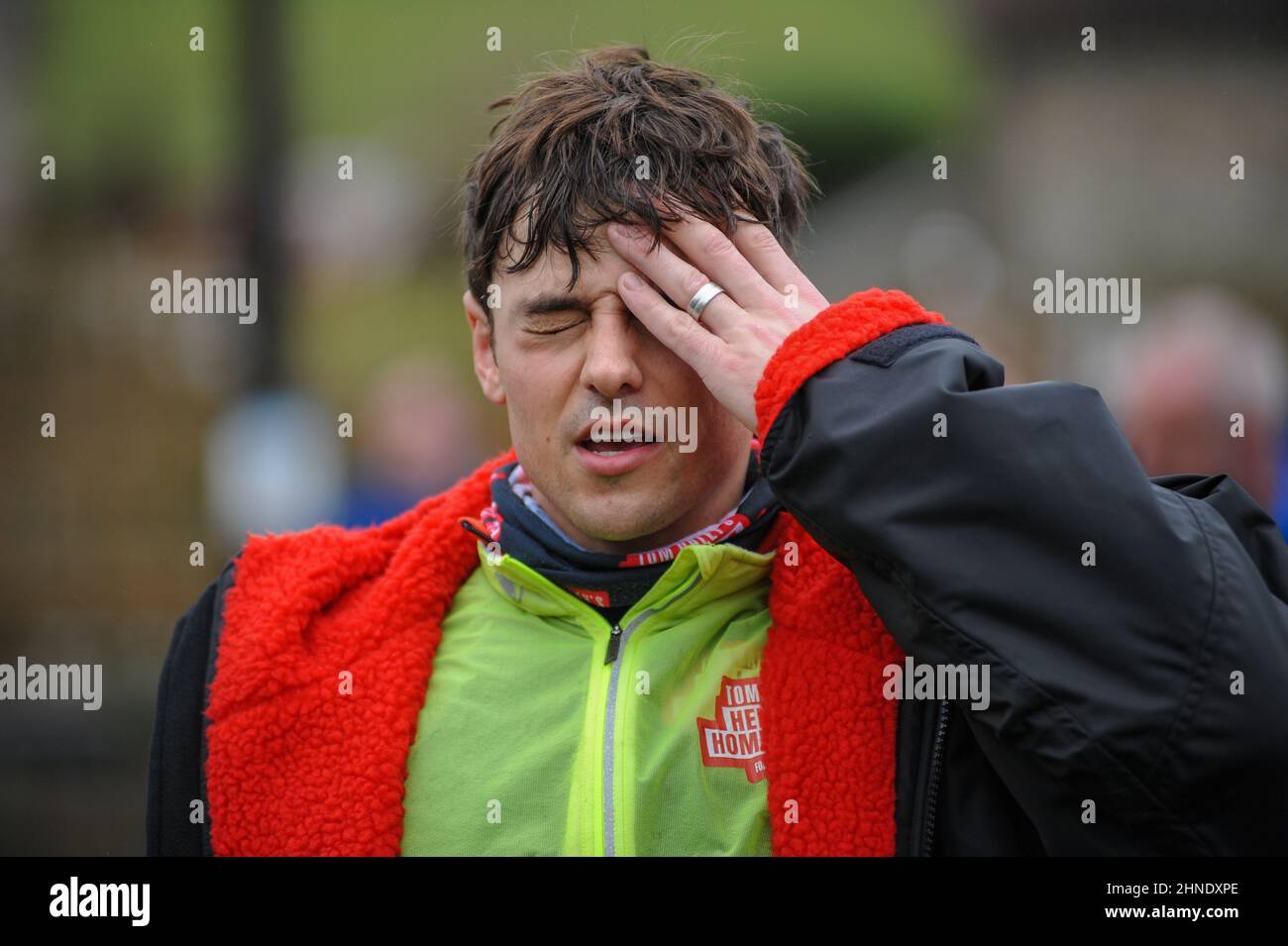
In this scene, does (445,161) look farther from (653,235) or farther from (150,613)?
(653,235)

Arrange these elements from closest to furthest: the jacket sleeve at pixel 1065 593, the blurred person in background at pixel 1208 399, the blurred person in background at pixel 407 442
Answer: the jacket sleeve at pixel 1065 593 → the blurred person in background at pixel 1208 399 → the blurred person in background at pixel 407 442

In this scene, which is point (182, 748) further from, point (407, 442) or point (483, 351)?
point (407, 442)

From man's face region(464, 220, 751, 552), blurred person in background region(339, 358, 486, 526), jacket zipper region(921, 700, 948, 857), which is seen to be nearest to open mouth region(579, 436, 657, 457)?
man's face region(464, 220, 751, 552)

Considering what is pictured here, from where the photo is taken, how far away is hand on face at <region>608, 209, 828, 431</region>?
6.66ft

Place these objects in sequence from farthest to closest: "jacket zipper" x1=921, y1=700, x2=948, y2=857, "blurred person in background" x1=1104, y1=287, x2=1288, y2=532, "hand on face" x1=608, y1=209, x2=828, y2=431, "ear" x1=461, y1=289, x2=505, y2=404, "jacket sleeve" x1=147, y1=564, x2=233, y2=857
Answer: "blurred person in background" x1=1104, y1=287, x2=1288, y2=532 < "ear" x1=461, y1=289, x2=505, y2=404 < "jacket sleeve" x1=147, y1=564, x2=233, y2=857 < "hand on face" x1=608, y1=209, x2=828, y2=431 < "jacket zipper" x1=921, y1=700, x2=948, y2=857

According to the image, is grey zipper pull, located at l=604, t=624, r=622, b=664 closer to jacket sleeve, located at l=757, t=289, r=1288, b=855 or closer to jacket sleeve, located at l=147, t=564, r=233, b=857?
jacket sleeve, located at l=757, t=289, r=1288, b=855

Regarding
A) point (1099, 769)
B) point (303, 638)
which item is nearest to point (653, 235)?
point (303, 638)

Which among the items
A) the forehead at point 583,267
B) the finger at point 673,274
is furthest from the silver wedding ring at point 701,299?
the forehead at point 583,267

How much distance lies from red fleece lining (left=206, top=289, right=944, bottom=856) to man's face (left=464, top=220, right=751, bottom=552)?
20cm

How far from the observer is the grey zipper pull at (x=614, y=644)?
7.19ft

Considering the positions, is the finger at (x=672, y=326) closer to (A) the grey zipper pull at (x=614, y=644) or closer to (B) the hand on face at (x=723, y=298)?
(B) the hand on face at (x=723, y=298)

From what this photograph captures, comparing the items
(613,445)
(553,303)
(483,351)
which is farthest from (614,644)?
(483,351)

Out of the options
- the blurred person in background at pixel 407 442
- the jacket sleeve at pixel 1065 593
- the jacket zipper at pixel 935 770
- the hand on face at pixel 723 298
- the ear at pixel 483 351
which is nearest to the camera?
the jacket sleeve at pixel 1065 593
